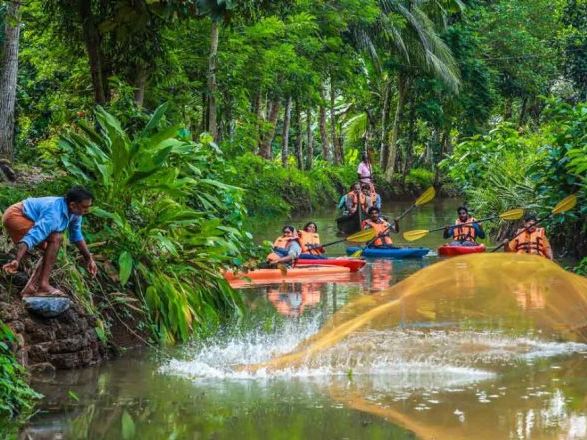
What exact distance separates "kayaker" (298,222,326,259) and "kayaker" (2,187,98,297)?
400 inches

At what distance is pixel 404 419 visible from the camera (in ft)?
23.3

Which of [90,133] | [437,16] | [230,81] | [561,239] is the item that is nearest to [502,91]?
[437,16]

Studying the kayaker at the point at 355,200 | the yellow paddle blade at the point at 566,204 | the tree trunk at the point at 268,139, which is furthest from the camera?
the tree trunk at the point at 268,139

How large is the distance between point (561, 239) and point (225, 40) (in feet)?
30.6

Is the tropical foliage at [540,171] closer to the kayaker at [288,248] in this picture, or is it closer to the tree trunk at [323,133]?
the kayaker at [288,248]

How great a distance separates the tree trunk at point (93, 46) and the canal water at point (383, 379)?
16.7ft

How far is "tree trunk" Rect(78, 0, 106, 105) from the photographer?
44.0 ft

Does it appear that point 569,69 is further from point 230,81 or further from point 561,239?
point 561,239

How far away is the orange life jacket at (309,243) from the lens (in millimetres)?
19141

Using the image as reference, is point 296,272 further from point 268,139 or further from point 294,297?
point 268,139

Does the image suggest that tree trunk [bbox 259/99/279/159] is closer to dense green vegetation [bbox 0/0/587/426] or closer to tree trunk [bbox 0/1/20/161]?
dense green vegetation [bbox 0/0/587/426]

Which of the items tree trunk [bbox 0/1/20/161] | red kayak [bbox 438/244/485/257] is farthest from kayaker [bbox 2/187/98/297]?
red kayak [bbox 438/244/485/257]

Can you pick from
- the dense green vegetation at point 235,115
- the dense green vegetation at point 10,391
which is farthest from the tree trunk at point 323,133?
the dense green vegetation at point 10,391

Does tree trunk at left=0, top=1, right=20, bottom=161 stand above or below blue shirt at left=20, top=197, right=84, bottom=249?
above
